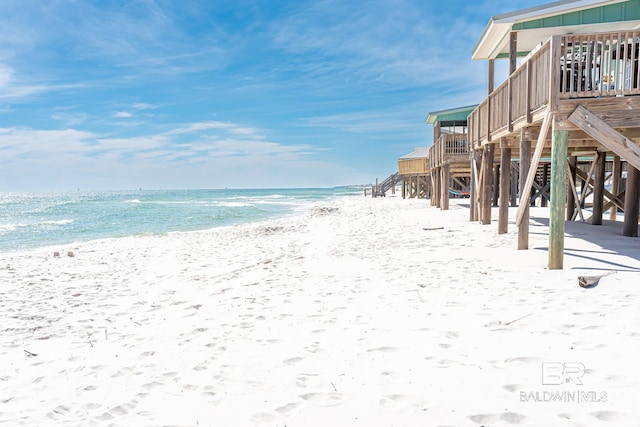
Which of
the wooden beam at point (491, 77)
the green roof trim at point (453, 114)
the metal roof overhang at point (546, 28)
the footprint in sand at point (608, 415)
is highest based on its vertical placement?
the green roof trim at point (453, 114)

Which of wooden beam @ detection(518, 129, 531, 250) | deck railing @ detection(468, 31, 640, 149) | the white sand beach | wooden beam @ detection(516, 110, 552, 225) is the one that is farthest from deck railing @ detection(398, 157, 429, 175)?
the white sand beach

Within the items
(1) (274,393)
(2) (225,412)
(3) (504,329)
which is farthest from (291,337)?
(3) (504,329)

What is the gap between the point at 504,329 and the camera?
4.26 meters

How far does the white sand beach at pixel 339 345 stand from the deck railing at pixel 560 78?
9.61 feet

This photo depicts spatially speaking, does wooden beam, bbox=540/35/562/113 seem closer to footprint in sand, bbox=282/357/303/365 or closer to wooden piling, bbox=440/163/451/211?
footprint in sand, bbox=282/357/303/365

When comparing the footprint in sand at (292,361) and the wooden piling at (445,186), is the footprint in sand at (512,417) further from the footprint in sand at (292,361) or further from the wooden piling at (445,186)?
the wooden piling at (445,186)

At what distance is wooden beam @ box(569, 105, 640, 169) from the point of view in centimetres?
602

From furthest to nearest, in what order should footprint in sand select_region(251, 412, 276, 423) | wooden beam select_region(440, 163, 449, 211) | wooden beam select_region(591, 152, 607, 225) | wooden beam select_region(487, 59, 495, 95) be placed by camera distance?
wooden beam select_region(440, 163, 449, 211), wooden beam select_region(487, 59, 495, 95), wooden beam select_region(591, 152, 607, 225), footprint in sand select_region(251, 412, 276, 423)

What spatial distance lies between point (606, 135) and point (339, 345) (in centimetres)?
554

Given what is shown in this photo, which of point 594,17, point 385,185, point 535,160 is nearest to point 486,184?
point 594,17

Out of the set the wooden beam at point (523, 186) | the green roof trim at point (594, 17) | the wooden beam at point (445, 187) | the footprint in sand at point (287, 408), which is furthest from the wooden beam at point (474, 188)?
the footprint in sand at point (287, 408)

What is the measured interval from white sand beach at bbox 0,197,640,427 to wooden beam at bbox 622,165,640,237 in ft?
5.48

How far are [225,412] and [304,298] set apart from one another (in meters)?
3.02

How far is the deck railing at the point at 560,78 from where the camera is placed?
20.9ft
